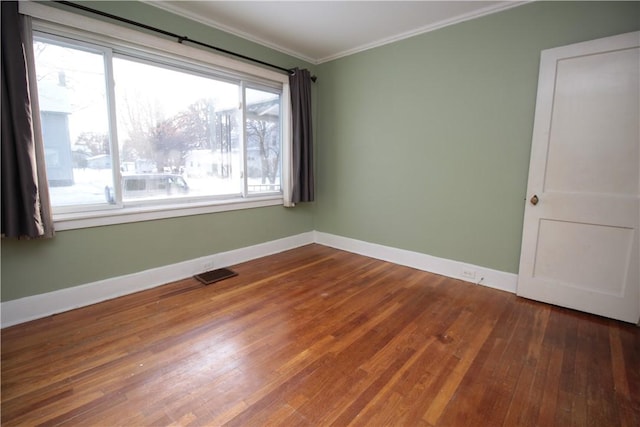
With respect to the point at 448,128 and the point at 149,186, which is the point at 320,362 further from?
the point at 448,128

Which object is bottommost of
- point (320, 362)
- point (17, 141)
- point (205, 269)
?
point (320, 362)

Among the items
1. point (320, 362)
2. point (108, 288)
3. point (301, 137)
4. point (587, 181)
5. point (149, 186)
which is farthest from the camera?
point (301, 137)

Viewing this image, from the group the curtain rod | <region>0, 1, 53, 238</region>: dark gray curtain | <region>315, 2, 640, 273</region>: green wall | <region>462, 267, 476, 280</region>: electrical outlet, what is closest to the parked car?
<region>0, 1, 53, 238</region>: dark gray curtain

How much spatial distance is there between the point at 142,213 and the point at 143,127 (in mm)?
808

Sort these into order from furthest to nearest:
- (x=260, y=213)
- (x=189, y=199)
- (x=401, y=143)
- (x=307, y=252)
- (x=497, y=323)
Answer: (x=307, y=252) < (x=260, y=213) < (x=401, y=143) < (x=189, y=199) < (x=497, y=323)

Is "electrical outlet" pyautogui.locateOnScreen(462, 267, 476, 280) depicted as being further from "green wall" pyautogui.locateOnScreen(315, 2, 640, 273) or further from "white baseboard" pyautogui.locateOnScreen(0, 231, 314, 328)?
"white baseboard" pyautogui.locateOnScreen(0, 231, 314, 328)

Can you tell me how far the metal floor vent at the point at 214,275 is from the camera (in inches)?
118

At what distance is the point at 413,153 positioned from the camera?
3375 millimetres

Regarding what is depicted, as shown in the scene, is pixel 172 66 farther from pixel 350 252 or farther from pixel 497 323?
pixel 497 323

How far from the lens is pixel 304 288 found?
2902mm

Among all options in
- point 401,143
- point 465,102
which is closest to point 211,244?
point 401,143

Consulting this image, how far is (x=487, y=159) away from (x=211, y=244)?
3.00 m

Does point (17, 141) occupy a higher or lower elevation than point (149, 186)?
higher

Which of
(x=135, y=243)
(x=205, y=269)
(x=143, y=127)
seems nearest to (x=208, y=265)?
(x=205, y=269)
